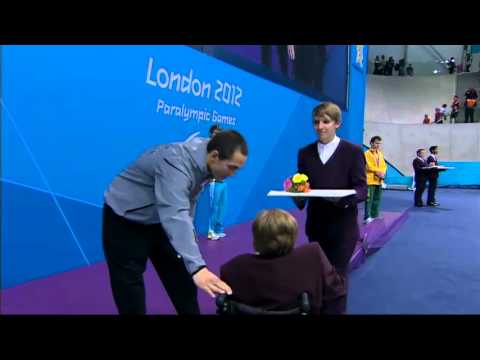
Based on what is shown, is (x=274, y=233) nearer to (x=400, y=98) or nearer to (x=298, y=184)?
(x=298, y=184)

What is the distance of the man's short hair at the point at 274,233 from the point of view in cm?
138

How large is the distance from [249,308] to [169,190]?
0.48 metres

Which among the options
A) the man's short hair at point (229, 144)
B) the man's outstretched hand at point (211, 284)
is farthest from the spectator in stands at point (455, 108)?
the man's outstretched hand at point (211, 284)

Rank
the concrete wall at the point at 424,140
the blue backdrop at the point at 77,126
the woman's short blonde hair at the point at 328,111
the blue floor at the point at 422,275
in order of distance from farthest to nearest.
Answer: the concrete wall at the point at 424,140
the blue floor at the point at 422,275
the blue backdrop at the point at 77,126
the woman's short blonde hair at the point at 328,111

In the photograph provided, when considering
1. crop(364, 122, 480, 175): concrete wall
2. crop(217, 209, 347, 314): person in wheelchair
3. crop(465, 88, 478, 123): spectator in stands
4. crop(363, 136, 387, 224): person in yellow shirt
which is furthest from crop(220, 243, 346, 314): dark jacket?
crop(465, 88, 478, 123): spectator in stands

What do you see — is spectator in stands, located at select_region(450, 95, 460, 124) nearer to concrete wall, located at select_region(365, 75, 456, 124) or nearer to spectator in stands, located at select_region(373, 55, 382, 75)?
concrete wall, located at select_region(365, 75, 456, 124)

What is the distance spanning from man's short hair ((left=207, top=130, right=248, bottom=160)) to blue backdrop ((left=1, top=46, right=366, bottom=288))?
183 centimetres

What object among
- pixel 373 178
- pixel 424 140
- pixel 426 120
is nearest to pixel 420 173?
pixel 373 178

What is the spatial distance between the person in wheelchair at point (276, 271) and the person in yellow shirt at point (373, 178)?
4.76 metres

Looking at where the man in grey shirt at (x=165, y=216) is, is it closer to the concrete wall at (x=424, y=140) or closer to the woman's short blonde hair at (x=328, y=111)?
the woman's short blonde hair at (x=328, y=111)

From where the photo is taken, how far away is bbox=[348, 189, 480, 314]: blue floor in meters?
2.91
